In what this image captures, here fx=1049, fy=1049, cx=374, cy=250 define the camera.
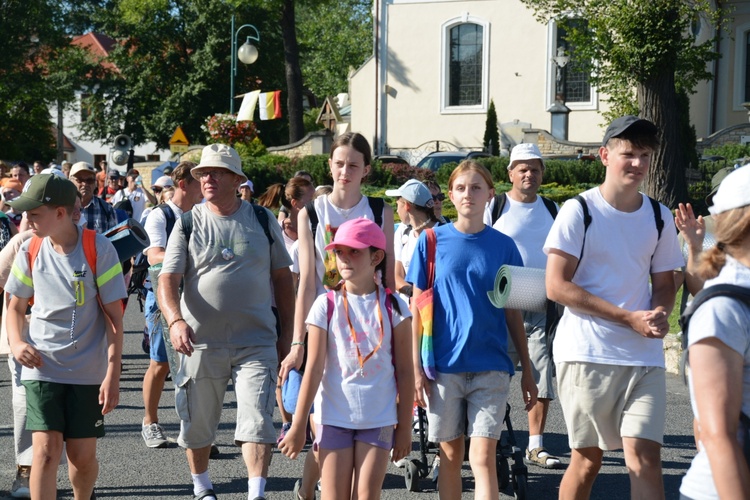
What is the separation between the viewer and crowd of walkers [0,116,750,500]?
4637 millimetres

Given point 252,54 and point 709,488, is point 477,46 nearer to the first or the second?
point 252,54

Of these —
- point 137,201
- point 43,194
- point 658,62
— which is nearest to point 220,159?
point 43,194

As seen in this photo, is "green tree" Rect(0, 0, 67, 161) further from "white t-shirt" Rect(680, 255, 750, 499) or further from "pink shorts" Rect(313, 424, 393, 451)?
"white t-shirt" Rect(680, 255, 750, 499)

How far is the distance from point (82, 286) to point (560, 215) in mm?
2361

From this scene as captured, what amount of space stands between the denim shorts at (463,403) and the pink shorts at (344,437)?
686mm

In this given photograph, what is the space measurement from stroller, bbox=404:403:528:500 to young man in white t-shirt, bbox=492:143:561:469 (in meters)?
0.28

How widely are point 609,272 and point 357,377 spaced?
4.06 ft

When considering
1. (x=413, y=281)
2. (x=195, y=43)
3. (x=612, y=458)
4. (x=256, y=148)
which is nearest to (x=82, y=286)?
(x=413, y=281)

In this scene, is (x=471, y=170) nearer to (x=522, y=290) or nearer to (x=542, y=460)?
(x=522, y=290)

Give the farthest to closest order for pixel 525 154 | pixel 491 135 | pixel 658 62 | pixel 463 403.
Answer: pixel 491 135 < pixel 658 62 < pixel 525 154 < pixel 463 403

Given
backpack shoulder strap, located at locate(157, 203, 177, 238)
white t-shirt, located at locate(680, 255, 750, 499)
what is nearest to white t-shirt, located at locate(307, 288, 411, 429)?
white t-shirt, located at locate(680, 255, 750, 499)

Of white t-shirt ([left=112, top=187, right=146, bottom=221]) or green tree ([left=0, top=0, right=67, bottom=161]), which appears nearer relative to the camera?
white t-shirt ([left=112, top=187, right=146, bottom=221])

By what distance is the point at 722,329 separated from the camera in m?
2.69

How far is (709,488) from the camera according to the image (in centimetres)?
277
